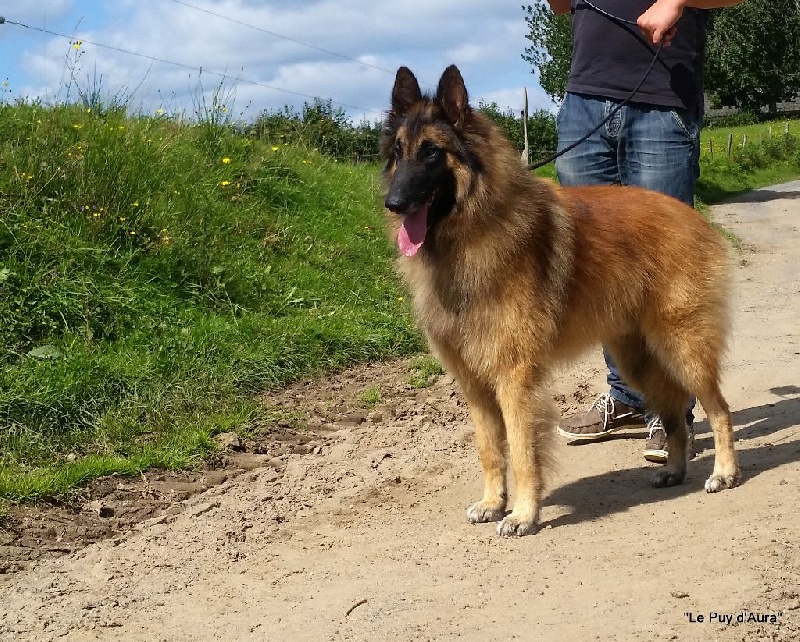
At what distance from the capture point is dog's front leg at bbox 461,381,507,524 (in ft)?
15.4

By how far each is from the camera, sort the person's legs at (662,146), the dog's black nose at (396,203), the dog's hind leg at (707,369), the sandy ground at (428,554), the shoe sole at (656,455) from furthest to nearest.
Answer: the shoe sole at (656,455) → the person's legs at (662,146) → the dog's hind leg at (707,369) → the dog's black nose at (396,203) → the sandy ground at (428,554)

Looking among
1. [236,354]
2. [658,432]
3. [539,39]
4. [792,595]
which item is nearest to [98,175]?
[236,354]

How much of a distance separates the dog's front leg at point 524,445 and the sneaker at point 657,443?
1200mm

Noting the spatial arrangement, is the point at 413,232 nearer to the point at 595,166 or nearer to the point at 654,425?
the point at 595,166

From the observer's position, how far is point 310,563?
13.8 feet

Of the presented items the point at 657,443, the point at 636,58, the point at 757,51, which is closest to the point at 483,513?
the point at 657,443

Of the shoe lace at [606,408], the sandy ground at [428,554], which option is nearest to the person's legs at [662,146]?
the shoe lace at [606,408]

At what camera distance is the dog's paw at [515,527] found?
4402mm

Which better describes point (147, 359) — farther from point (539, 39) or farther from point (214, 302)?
point (539, 39)

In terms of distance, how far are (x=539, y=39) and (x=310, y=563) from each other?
125 feet

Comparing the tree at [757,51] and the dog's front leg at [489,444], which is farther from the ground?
the tree at [757,51]

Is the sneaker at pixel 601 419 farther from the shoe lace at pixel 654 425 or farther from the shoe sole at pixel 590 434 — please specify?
the shoe lace at pixel 654 425

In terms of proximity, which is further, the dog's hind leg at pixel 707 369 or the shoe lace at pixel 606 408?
the shoe lace at pixel 606 408

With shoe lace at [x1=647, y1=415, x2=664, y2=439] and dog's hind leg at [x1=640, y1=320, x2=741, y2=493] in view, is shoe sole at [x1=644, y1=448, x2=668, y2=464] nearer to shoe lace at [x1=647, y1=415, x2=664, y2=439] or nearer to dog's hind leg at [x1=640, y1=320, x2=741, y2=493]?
shoe lace at [x1=647, y1=415, x2=664, y2=439]
